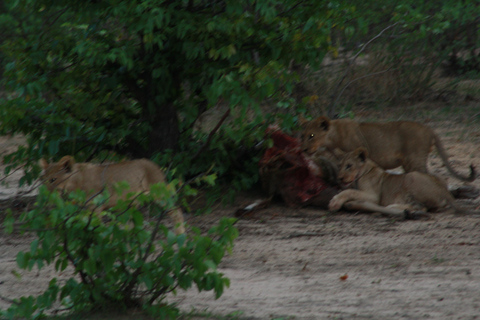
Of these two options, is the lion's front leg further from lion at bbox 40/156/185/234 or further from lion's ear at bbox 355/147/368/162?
lion at bbox 40/156/185/234

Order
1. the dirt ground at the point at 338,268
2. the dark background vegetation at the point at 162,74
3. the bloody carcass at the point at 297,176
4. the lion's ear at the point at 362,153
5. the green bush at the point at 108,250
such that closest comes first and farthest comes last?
the green bush at the point at 108,250 < the dirt ground at the point at 338,268 < the dark background vegetation at the point at 162,74 < the lion's ear at the point at 362,153 < the bloody carcass at the point at 297,176

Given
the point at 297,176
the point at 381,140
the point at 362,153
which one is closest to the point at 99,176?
the point at 297,176

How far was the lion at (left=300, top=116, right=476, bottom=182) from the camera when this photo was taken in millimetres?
7664

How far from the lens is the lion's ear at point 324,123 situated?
301 inches

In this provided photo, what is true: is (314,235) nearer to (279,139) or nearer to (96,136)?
(279,139)

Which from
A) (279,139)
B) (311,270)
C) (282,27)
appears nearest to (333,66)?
(279,139)

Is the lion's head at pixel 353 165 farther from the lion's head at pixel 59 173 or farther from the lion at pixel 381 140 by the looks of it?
the lion's head at pixel 59 173

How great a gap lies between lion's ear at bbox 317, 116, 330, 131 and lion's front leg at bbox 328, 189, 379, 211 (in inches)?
33.8

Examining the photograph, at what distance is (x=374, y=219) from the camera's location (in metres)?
7.02

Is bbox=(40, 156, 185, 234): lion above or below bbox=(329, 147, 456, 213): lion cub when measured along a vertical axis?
above

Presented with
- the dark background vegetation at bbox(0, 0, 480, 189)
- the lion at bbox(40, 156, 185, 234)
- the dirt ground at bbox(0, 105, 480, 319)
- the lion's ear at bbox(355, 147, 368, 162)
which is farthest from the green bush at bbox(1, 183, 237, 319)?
the lion's ear at bbox(355, 147, 368, 162)

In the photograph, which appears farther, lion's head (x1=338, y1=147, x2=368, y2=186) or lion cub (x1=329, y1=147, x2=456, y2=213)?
lion's head (x1=338, y1=147, x2=368, y2=186)

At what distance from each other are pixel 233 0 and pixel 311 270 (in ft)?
9.07

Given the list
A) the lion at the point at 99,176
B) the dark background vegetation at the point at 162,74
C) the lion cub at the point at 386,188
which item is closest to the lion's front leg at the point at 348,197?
the lion cub at the point at 386,188
